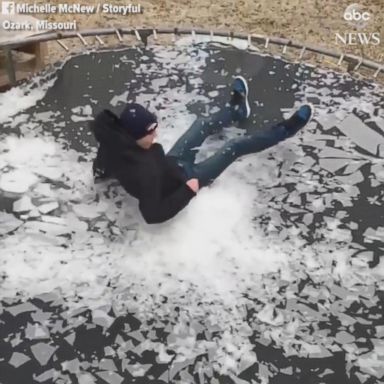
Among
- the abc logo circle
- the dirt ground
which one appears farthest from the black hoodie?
the abc logo circle

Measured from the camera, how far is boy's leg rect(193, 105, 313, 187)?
161cm

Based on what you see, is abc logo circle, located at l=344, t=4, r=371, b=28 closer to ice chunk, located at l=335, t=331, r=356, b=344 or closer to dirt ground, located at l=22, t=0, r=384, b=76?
dirt ground, located at l=22, t=0, r=384, b=76

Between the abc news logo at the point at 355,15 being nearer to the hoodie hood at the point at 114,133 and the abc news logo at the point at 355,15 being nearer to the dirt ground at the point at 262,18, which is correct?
the dirt ground at the point at 262,18

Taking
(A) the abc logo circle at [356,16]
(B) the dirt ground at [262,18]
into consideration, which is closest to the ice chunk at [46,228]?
(B) the dirt ground at [262,18]

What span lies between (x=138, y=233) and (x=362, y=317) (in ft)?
1.52

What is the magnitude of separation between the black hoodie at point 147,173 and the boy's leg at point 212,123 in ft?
0.61

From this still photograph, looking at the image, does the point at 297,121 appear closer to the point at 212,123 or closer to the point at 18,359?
the point at 212,123

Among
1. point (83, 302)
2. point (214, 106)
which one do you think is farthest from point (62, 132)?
point (83, 302)

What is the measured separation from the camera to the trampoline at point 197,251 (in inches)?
49.8

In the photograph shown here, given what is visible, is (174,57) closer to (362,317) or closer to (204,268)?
(204,268)

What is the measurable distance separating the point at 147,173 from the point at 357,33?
1.72 meters

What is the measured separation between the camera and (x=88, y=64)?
2092 mm

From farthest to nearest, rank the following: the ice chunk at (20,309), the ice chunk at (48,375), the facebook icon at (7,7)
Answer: the facebook icon at (7,7) → the ice chunk at (20,309) → the ice chunk at (48,375)

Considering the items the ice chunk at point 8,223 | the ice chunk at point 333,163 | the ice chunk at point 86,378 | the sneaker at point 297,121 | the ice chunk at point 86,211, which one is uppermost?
the sneaker at point 297,121
